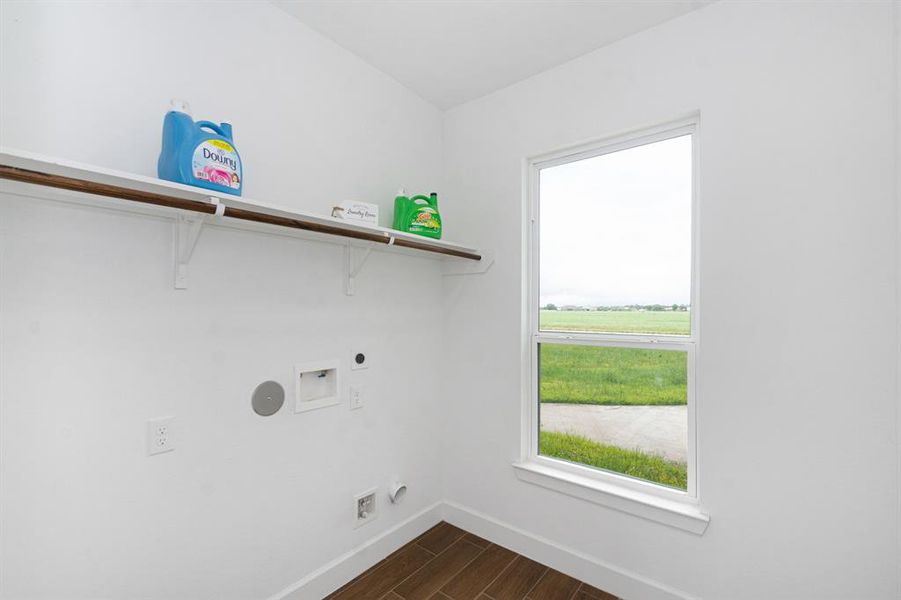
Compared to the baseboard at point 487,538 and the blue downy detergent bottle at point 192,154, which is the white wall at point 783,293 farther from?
the blue downy detergent bottle at point 192,154

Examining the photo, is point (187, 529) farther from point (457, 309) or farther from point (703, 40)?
point (703, 40)

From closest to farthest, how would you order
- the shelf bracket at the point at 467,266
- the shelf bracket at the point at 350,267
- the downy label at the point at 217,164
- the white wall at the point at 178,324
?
the white wall at the point at 178,324 → the downy label at the point at 217,164 → the shelf bracket at the point at 350,267 → the shelf bracket at the point at 467,266

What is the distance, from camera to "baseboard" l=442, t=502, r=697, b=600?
69.3 inches

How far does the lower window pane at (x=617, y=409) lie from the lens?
6.00ft

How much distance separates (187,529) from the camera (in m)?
1.42

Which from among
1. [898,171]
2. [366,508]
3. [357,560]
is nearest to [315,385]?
[366,508]

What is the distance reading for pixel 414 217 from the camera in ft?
6.69

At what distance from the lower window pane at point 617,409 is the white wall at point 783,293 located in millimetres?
152

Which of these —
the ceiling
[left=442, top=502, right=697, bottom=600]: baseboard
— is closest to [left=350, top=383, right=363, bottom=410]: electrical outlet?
[left=442, top=502, right=697, bottom=600]: baseboard

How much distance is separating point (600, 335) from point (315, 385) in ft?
4.50

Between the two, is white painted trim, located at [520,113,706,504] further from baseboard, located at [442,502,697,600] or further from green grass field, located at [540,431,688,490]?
baseboard, located at [442,502,697,600]

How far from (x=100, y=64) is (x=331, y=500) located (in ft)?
6.02

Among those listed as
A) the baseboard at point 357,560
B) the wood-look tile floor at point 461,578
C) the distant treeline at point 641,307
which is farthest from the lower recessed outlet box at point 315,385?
the distant treeline at point 641,307

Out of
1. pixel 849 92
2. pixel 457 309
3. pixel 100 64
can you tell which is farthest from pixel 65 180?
pixel 849 92
